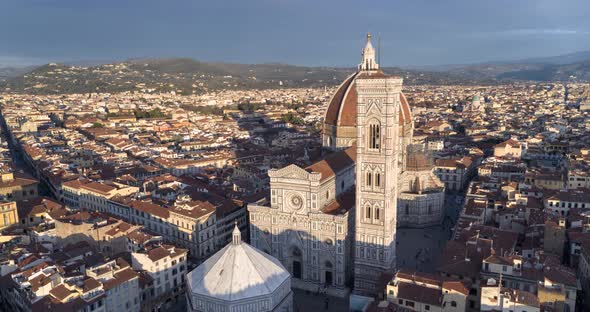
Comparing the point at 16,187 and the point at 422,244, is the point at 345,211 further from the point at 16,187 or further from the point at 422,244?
the point at 16,187

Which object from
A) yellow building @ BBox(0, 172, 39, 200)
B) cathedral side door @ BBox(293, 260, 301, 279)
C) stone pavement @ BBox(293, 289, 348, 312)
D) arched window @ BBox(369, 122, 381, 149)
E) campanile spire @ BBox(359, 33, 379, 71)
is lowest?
stone pavement @ BBox(293, 289, 348, 312)

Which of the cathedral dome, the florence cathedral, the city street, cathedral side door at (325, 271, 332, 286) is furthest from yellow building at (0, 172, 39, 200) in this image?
the city street

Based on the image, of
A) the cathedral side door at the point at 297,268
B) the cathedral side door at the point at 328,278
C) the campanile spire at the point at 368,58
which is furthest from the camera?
the campanile spire at the point at 368,58

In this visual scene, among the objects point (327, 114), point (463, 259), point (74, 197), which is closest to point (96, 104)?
point (74, 197)

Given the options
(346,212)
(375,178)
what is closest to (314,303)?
(346,212)

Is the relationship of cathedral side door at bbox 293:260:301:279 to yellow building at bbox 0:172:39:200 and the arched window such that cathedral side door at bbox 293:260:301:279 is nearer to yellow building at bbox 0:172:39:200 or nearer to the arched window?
the arched window

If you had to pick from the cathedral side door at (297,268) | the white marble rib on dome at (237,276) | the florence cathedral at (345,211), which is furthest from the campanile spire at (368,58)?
the white marble rib on dome at (237,276)

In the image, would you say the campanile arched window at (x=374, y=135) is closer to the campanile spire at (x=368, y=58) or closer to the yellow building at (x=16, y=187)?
the campanile spire at (x=368, y=58)
